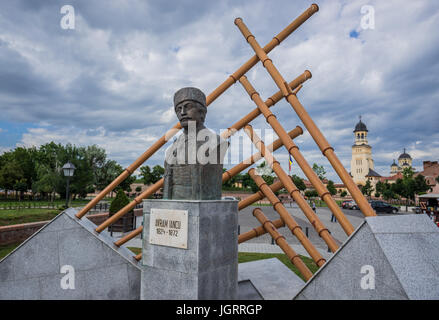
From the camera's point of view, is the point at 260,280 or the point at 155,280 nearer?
the point at 155,280

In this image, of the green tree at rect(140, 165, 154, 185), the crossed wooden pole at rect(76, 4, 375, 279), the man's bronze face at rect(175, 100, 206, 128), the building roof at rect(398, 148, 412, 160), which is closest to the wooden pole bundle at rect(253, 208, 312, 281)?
the crossed wooden pole at rect(76, 4, 375, 279)

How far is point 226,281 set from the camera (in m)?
4.66

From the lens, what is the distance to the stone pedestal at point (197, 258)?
421cm

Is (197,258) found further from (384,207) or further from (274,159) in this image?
(384,207)

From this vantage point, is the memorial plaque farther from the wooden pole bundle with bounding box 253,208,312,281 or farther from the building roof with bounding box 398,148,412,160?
the building roof with bounding box 398,148,412,160

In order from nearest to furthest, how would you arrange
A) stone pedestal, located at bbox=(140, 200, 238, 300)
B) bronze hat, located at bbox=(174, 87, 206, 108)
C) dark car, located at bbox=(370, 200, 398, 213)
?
1. stone pedestal, located at bbox=(140, 200, 238, 300)
2. bronze hat, located at bbox=(174, 87, 206, 108)
3. dark car, located at bbox=(370, 200, 398, 213)

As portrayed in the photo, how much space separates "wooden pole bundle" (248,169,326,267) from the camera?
5.41 m

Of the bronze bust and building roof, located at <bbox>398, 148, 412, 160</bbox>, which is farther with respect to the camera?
building roof, located at <bbox>398, 148, 412, 160</bbox>

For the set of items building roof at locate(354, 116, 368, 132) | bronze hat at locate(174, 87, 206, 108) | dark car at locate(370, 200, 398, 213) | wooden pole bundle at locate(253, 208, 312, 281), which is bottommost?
dark car at locate(370, 200, 398, 213)

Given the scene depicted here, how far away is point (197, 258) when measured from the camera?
4.14 m

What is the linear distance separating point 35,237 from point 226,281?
4.95m

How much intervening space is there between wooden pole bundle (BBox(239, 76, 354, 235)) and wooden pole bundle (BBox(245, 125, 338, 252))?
1.34 ft
